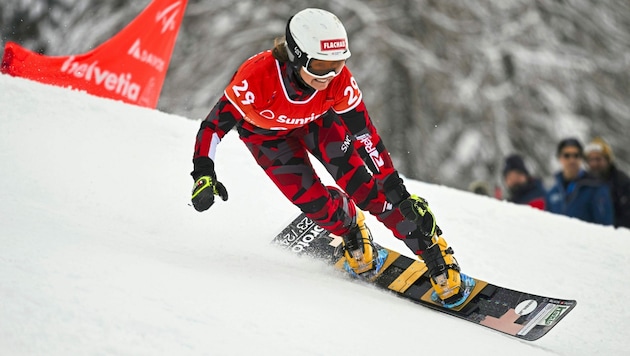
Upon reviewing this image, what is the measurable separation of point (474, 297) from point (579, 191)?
3.15 meters

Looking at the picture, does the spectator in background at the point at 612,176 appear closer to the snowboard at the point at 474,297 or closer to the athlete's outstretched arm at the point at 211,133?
the snowboard at the point at 474,297

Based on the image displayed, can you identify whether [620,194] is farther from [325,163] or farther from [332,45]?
[332,45]

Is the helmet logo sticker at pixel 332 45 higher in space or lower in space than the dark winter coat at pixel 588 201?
higher

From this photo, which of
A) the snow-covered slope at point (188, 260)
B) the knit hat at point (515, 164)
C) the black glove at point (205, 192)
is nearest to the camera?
the snow-covered slope at point (188, 260)

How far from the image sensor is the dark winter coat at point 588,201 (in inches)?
266

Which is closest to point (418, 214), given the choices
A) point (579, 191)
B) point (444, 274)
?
point (444, 274)

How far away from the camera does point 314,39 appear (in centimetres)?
367

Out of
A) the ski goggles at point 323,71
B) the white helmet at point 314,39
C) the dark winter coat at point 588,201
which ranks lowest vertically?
the dark winter coat at point 588,201

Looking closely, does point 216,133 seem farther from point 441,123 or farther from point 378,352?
point 441,123

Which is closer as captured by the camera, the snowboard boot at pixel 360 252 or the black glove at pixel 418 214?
the black glove at pixel 418 214

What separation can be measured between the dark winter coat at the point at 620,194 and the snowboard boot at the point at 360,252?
3.23 m

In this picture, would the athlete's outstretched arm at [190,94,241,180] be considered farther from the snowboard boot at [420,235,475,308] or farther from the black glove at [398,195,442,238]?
the snowboard boot at [420,235,475,308]

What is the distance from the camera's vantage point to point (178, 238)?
4539 mm

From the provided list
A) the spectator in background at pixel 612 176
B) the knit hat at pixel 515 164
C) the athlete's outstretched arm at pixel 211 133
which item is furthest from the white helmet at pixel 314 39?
the knit hat at pixel 515 164
